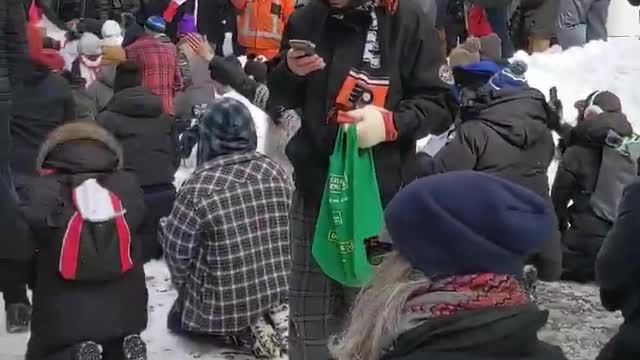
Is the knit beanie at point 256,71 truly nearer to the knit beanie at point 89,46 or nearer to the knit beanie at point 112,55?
the knit beanie at point 112,55

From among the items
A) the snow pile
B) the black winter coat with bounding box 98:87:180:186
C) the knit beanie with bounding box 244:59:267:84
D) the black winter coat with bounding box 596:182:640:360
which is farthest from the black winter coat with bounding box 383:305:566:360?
the snow pile

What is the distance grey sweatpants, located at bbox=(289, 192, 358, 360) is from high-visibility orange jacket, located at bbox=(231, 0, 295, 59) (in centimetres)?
660

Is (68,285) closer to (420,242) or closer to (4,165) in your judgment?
(4,165)

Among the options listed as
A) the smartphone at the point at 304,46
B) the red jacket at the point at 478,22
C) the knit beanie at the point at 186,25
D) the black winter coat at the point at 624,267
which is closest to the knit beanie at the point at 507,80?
the smartphone at the point at 304,46

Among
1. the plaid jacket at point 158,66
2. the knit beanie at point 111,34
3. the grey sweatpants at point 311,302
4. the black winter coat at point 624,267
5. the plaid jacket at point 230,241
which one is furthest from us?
the knit beanie at point 111,34

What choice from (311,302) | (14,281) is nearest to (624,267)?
(311,302)

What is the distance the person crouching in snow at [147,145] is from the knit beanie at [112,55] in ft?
7.25

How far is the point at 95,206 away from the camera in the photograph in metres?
4.54

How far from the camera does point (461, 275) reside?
2240 mm

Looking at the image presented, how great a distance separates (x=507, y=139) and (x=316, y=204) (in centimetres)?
218

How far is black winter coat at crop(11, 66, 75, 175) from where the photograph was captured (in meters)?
6.03

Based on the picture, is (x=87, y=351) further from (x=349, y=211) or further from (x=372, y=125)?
(x=372, y=125)

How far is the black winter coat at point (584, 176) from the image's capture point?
6664 mm

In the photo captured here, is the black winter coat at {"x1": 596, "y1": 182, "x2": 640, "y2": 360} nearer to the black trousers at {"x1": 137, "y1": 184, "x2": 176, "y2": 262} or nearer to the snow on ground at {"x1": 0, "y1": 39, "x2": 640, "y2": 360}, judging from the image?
the snow on ground at {"x1": 0, "y1": 39, "x2": 640, "y2": 360}
